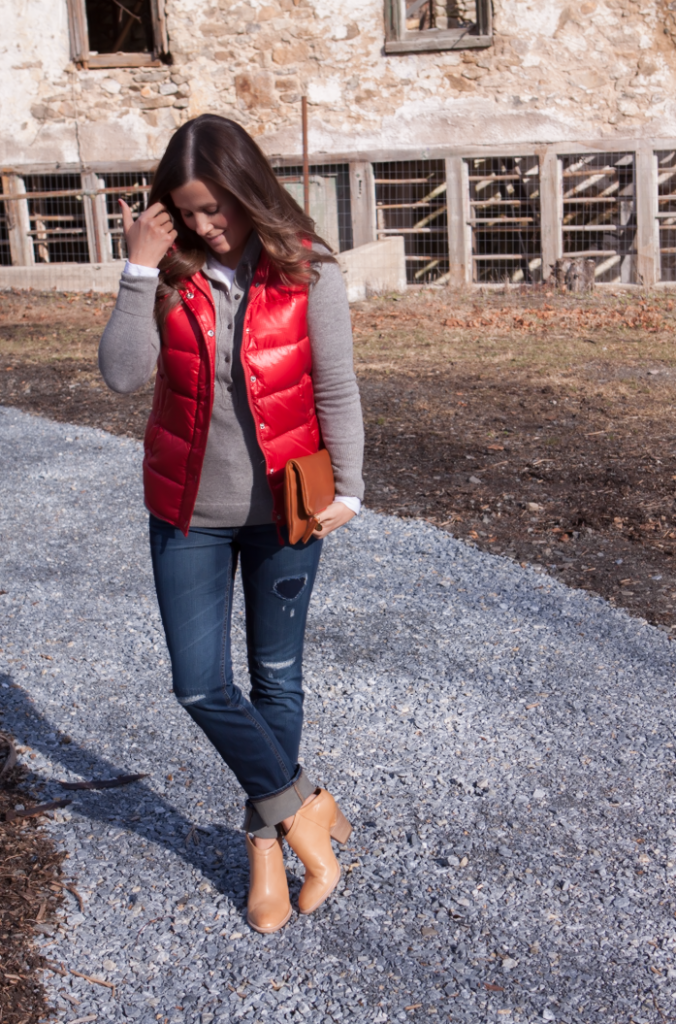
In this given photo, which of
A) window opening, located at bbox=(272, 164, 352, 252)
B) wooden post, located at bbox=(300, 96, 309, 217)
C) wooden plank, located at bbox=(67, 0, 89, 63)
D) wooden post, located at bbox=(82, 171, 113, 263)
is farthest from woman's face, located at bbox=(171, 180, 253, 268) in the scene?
wooden post, located at bbox=(82, 171, 113, 263)

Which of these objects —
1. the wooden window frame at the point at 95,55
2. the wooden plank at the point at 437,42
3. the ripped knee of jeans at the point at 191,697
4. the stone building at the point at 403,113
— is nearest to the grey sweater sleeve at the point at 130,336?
the ripped knee of jeans at the point at 191,697

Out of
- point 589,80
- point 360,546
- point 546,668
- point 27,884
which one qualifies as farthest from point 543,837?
point 589,80

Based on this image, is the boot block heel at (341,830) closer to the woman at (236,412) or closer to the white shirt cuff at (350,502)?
the woman at (236,412)

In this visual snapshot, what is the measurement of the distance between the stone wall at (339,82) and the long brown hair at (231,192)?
14.9 m

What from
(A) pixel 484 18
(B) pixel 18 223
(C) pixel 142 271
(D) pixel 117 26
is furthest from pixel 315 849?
(D) pixel 117 26

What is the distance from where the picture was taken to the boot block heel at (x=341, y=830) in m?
2.99

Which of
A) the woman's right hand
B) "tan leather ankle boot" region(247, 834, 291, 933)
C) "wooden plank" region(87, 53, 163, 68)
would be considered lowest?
"tan leather ankle boot" region(247, 834, 291, 933)

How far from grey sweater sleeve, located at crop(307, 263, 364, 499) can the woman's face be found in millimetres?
208

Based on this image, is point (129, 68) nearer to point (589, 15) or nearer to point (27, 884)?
point (589, 15)

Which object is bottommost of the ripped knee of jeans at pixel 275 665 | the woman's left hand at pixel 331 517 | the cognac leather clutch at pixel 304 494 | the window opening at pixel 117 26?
the ripped knee of jeans at pixel 275 665

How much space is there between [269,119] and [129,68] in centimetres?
244

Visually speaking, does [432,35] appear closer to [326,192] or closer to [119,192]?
[326,192]

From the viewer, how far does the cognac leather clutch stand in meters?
2.50

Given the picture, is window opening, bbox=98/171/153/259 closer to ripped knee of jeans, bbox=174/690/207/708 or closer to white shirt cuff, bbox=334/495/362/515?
white shirt cuff, bbox=334/495/362/515
